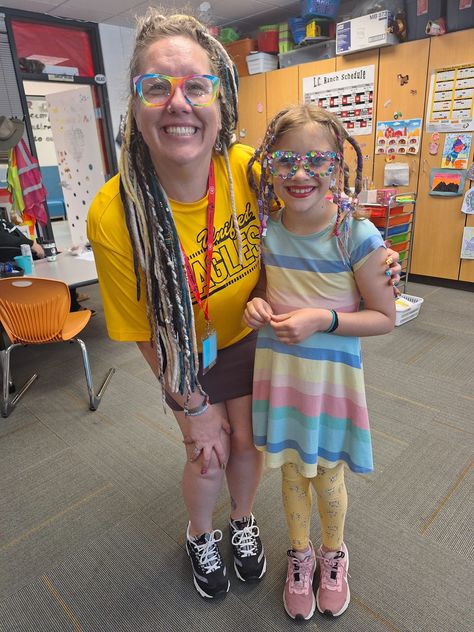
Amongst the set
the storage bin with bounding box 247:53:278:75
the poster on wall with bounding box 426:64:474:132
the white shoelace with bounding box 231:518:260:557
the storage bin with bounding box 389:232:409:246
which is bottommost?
the white shoelace with bounding box 231:518:260:557

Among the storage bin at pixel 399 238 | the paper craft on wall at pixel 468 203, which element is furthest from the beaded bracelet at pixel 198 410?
the paper craft on wall at pixel 468 203

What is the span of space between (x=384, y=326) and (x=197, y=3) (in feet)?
14.3

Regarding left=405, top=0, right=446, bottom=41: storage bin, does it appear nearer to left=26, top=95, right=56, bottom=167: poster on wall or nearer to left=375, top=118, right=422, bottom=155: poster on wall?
left=375, top=118, right=422, bottom=155: poster on wall

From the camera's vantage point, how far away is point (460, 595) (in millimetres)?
1282

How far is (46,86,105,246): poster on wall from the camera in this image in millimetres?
5180

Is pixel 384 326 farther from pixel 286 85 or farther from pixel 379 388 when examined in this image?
pixel 286 85

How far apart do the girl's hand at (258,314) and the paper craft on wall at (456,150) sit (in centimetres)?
332

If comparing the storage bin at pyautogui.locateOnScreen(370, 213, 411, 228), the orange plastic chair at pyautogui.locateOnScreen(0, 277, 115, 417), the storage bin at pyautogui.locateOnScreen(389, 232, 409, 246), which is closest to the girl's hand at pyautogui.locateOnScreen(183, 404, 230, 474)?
the orange plastic chair at pyautogui.locateOnScreen(0, 277, 115, 417)

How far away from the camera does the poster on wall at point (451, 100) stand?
3.41m

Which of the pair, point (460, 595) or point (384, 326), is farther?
point (460, 595)

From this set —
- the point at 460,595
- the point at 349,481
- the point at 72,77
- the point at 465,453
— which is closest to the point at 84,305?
the point at 72,77

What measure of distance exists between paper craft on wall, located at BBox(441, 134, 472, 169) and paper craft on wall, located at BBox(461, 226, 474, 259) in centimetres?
52

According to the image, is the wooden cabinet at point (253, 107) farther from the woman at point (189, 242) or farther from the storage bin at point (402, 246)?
the woman at point (189, 242)

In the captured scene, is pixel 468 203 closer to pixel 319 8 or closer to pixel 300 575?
pixel 319 8
